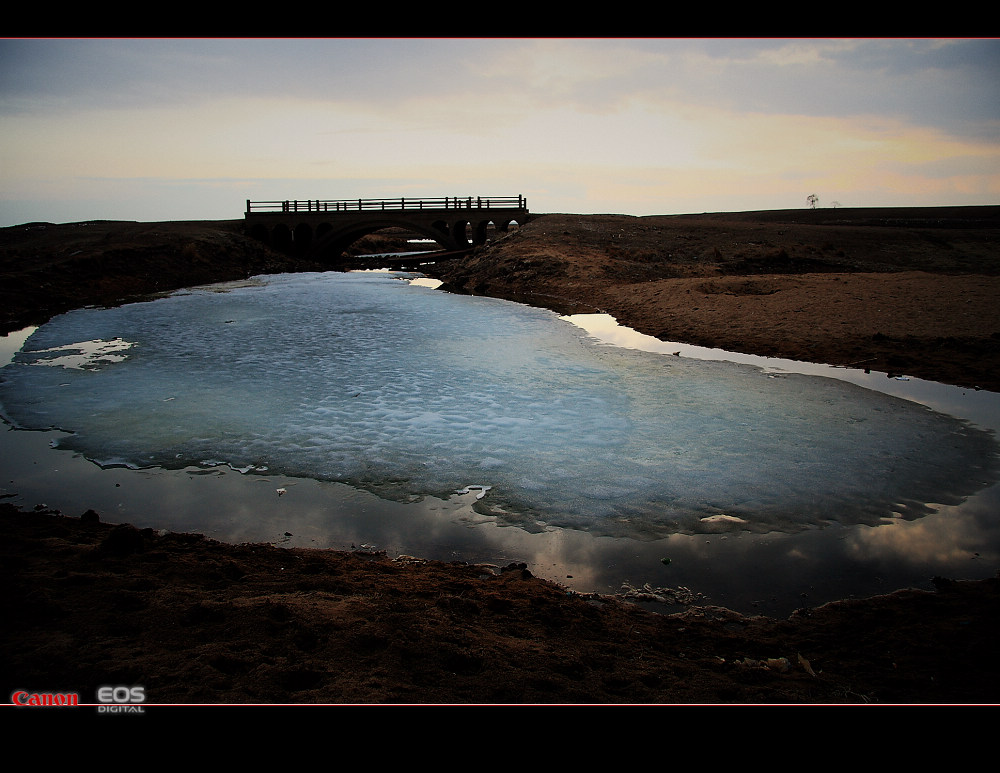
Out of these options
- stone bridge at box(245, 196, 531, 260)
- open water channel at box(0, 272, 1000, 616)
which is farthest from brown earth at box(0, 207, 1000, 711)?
stone bridge at box(245, 196, 531, 260)

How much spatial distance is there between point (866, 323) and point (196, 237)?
39.4 metres

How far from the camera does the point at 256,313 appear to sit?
2281cm

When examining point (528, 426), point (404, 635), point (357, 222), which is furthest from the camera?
point (357, 222)

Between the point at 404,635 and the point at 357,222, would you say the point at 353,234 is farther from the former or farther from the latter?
the point at 404,635

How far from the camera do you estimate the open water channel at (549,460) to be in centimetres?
608

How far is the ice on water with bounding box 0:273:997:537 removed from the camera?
7270 mm

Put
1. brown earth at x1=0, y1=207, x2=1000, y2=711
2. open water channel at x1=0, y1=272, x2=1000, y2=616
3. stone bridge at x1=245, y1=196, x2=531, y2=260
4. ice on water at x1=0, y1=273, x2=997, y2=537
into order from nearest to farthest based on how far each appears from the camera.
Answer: brown earth at x1=0, y1=207, x2=1000, y2=711, open water channel at x1=0, y1=272, x2=1000, y2=616, ice on water at x1=0, y1=273, x2=997, y2=537, stone bridge at x1=245, y1=196, x2=531, y2=260

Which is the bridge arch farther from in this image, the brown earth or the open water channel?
the brown earth

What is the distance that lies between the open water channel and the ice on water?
5cm

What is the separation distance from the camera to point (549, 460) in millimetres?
8438

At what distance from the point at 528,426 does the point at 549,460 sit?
1.43m

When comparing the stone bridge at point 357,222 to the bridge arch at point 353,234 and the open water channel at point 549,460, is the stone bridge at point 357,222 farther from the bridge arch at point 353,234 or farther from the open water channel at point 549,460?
the open water channel at point 549,460

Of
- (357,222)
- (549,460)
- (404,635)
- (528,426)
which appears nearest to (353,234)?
(357,222)
